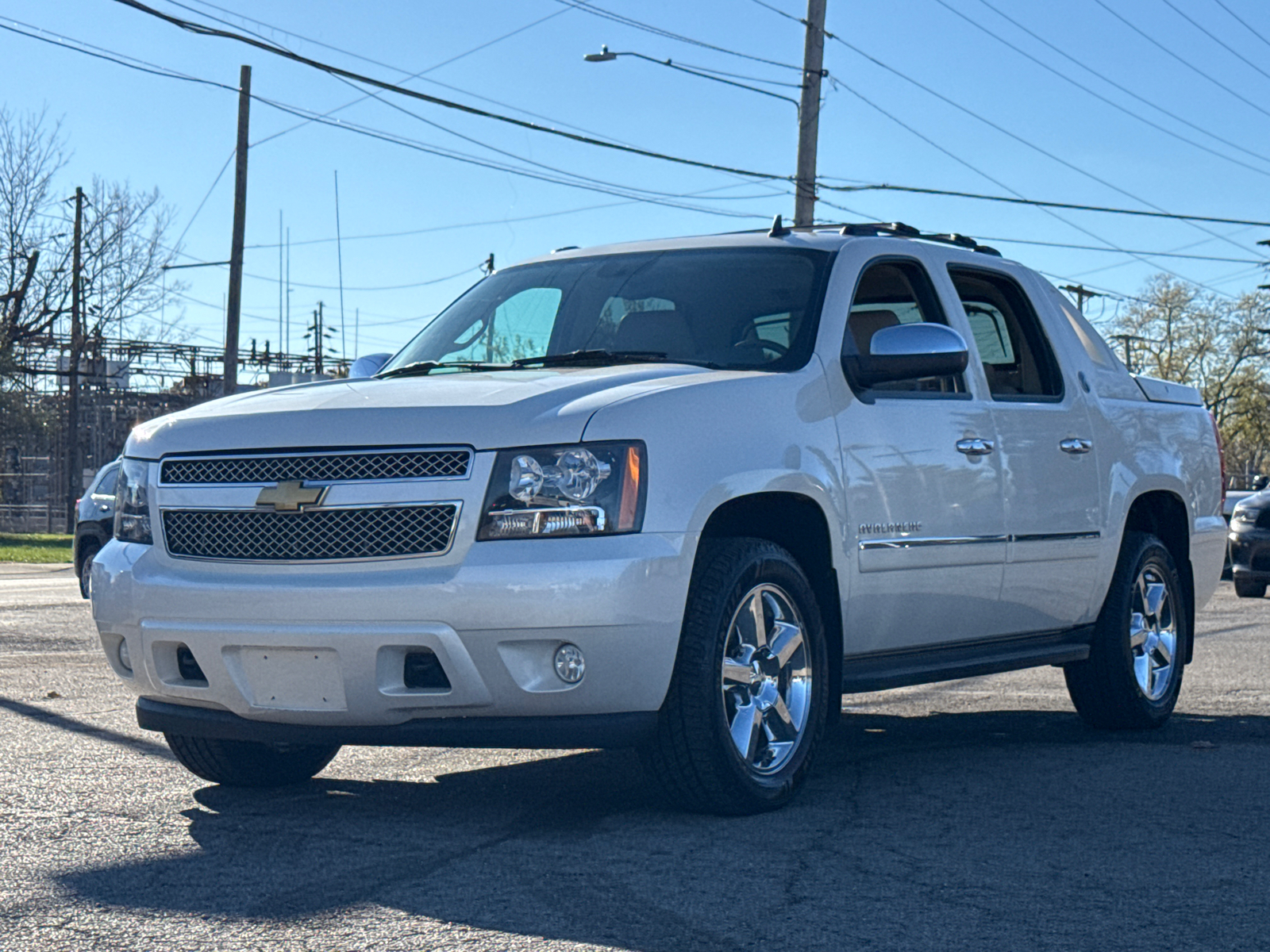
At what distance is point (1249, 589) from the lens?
16016mm

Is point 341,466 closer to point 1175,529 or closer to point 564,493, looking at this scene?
point 564,493

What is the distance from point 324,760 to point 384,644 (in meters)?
1.46

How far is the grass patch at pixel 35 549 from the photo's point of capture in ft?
95.4

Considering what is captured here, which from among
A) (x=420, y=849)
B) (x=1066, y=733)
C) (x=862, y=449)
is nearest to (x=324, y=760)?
(x=420, y=849)

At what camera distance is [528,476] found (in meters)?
4.60

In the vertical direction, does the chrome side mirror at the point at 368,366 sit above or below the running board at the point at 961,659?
above

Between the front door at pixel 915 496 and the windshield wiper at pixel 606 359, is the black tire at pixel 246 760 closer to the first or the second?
the windshield wiper at pixel 606 359

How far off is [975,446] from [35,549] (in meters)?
30.3

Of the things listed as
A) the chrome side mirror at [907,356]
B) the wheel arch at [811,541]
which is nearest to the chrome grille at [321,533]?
the wheel arch at [811,541]

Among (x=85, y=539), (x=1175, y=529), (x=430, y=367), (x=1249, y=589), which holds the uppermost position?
(x=430, y=367)

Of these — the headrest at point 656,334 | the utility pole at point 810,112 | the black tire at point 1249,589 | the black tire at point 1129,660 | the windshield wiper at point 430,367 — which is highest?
the utility pole at point 810,112

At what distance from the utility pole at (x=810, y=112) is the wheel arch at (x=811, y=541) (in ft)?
55.7

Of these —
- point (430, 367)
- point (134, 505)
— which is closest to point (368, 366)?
point (430, 367)

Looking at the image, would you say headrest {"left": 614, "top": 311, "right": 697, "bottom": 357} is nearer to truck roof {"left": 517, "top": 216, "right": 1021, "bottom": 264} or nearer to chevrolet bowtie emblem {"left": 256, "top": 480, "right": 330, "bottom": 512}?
truck roof {"left": 517, "top": 216, "right": 1021, "bottom": 264}
